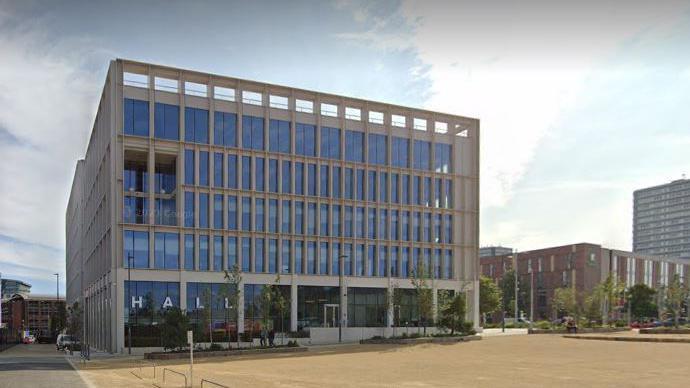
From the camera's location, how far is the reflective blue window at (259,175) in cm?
6925

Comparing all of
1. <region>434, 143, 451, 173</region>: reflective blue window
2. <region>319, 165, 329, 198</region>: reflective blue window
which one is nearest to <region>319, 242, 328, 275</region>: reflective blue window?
<region>319, 165, 329, 198</region>: reflective blue window

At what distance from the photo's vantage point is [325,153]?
7344 centimetres

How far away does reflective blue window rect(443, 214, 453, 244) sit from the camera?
8075 centimetres

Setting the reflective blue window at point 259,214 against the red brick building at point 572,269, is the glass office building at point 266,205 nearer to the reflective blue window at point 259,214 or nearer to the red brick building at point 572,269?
the reflective blue window at point 259,214

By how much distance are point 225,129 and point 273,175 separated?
677 cm

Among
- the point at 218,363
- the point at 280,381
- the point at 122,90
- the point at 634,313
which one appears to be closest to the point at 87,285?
the point at 122,90

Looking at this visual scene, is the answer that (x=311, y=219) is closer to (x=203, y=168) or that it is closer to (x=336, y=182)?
(x=336, y=182)

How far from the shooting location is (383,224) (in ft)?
252

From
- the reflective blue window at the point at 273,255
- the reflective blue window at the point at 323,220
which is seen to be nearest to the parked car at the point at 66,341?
the reflective blue window at the point at 273,255

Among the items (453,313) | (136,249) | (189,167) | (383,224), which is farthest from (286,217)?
(453,313)

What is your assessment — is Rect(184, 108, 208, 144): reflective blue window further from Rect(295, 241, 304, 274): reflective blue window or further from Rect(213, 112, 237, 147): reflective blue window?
Rect(295, 241, 304, 274): reflective blue window

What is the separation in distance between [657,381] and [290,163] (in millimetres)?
48817

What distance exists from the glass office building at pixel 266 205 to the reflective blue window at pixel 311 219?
0.12 metres

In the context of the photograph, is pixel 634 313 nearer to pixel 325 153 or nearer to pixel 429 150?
pixel 429 150
